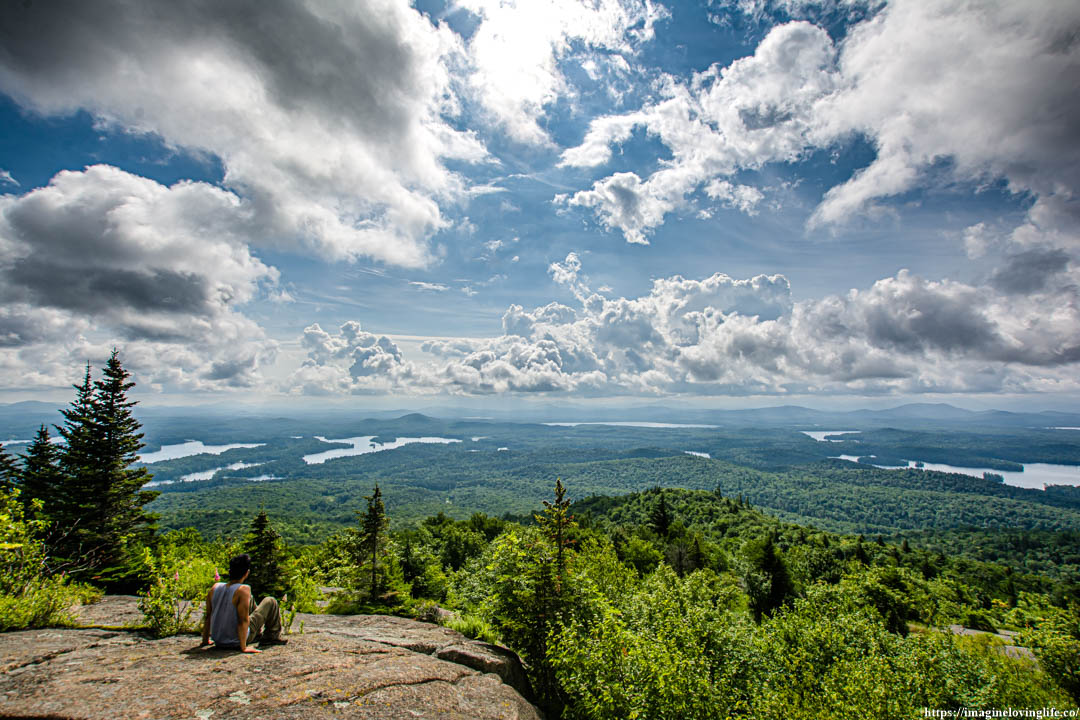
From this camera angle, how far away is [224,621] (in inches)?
299

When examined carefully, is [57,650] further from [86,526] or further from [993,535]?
[993,535]

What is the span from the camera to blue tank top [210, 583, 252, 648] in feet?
24.5

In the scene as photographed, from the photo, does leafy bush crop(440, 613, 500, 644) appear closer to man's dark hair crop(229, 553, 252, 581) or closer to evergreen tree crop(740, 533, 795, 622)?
man's dark hair crop(229, 553, 252, 581)

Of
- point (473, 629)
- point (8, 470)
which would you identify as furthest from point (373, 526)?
point (8, 470)

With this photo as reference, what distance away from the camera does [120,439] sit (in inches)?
1092

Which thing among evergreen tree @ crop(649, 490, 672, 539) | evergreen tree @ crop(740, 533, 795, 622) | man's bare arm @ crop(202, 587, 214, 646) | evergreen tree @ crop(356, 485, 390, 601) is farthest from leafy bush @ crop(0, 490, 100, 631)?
evergreen tree @ crop(649, 490, 672, 539)

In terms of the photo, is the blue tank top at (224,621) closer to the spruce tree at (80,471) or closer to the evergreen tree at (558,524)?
the evergreen tree at (558,524)

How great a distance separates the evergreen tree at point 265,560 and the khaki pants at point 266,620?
1664 cm

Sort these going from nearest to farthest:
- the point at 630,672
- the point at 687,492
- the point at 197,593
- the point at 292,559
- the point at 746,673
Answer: the point at 197,593, the point at 630,672, the point at 746,673, the point at 292,559, the point at 687,492

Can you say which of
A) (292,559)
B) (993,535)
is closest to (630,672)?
(292,559)

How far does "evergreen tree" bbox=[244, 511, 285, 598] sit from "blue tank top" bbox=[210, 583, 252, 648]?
677 inches

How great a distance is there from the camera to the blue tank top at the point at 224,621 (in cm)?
746

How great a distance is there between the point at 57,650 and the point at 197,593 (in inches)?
137

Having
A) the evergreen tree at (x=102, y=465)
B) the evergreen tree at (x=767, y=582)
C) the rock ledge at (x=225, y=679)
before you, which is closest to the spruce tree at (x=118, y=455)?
the evergreen tree at (x=102, y=465)
